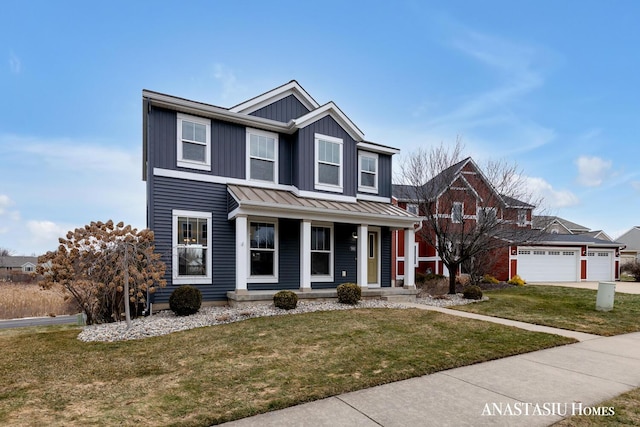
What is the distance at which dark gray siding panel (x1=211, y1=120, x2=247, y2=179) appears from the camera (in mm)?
11672

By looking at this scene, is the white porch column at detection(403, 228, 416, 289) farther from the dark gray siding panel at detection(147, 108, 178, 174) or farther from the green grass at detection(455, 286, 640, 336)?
the dark gray siding panel at detection(147, 108, 178, 174)

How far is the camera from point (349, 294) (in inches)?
444

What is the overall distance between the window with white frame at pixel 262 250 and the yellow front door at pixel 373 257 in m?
4.32

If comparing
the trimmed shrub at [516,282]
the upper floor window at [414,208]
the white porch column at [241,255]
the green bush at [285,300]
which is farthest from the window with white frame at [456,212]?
the white porch column at [241,255]

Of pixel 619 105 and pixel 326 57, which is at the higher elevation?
pixel 326 57

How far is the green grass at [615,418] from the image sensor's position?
359 centimetres

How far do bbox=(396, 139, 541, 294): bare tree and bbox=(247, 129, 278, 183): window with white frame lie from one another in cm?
667

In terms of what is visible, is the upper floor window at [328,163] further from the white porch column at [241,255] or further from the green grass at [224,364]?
the green grass at [224,364]

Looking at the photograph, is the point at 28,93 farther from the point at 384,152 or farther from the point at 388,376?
the point at 388,376

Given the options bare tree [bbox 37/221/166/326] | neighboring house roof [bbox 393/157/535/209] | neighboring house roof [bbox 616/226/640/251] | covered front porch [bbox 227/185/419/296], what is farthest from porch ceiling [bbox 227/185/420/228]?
neighboring house roof [bbox 616/226/640/251]

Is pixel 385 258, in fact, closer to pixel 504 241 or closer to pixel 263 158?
pixel 504 241

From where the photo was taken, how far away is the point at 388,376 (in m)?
4.91

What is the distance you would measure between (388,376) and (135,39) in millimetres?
13087

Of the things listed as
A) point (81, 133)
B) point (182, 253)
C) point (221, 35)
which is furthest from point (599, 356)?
point (81, 133)
